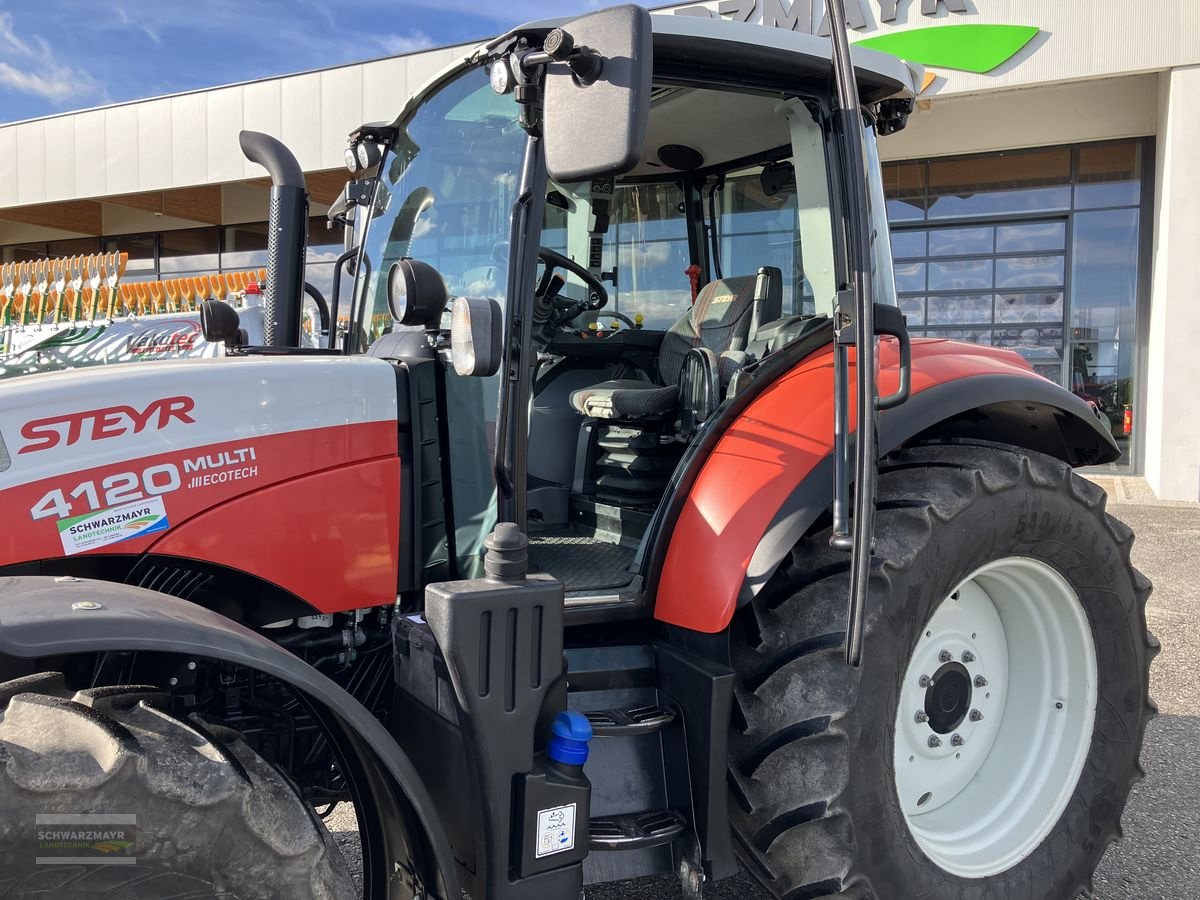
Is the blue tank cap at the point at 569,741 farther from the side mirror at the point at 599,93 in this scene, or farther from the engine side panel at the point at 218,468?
the side mirror at the point at 599,93

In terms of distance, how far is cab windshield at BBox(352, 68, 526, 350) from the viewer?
2182 mm

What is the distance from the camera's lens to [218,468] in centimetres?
189

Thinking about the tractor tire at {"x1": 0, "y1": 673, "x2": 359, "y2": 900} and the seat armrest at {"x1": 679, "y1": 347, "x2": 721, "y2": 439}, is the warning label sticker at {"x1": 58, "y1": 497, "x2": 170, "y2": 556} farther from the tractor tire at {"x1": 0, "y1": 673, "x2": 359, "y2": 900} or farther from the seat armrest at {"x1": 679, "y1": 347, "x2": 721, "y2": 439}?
the seat armrest at {"x1": 679, "y1": 347, "x2": 721, "y2": 439}

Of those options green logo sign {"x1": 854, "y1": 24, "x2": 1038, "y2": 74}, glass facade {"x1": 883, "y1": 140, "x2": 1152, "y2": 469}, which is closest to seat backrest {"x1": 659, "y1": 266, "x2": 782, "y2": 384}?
Result: green logo sign {"x1": 854, "y1": 24, "x2": 1038, "y2": 74}

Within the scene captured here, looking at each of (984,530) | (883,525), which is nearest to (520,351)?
(883,525)

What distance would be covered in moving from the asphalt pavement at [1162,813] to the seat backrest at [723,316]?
160cm

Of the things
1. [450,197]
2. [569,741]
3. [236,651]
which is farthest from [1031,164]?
[236,651]

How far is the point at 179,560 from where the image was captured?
1.87 metres

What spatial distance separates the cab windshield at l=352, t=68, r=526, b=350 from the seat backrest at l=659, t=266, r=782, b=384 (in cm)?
86

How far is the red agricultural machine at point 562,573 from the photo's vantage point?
150 centimetres

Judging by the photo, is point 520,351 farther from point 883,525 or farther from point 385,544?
point 883,525

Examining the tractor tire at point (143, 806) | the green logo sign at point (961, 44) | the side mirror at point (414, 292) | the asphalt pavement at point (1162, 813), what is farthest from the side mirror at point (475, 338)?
the green logo sign at point (961, 44)

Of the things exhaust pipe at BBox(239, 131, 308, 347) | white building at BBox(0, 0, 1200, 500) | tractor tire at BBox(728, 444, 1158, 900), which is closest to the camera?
tractor tire at BBox(728, 444, 1158, 900)

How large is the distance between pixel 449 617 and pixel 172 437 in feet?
2.28
